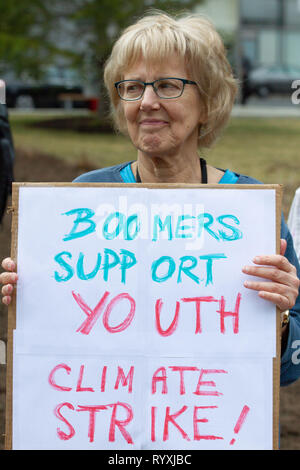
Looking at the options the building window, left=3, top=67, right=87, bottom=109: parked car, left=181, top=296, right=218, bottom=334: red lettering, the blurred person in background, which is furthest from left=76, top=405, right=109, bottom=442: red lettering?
the building window

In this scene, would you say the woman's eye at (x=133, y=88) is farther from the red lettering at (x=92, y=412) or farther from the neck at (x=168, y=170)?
the red lettering at (x=92, y=412)

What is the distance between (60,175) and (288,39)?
1082cm

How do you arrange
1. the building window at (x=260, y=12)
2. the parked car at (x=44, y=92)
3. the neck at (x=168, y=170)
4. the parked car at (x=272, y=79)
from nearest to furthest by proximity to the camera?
the neck at (x=168, y=170)
the parked car at (x=44, y=92)
the parked car at (x=272, y=79)
the building window at (x=260, y=12)

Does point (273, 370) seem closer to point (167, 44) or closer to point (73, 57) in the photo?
point (167, 44)

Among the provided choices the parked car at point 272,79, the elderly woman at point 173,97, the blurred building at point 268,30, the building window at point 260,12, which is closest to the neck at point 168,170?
the elderly woman at point 173,97

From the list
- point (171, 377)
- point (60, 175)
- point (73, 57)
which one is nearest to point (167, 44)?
point (171, 377)

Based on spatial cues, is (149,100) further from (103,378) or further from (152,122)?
(103,378)

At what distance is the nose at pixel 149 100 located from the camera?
1.79 m

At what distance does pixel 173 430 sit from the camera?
5.37 feet

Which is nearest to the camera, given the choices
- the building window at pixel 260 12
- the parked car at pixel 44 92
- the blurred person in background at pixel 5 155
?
the blurred person in background at pixel 5 155

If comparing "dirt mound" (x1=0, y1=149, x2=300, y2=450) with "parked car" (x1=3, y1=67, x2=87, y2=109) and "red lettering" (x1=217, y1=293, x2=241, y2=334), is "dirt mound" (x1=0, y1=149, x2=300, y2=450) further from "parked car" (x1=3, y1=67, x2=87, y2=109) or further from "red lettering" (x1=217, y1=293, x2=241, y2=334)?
"parked car" (x1=3, y1=67, x2=87, y2=109)

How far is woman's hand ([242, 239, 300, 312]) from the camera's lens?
63.6 inches

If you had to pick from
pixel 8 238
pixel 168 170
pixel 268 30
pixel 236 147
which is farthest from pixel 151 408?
pixel 268 30

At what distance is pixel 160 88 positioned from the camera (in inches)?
71.4
